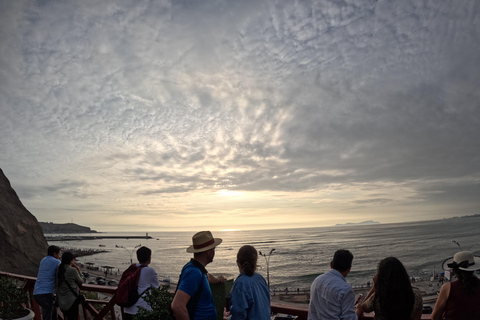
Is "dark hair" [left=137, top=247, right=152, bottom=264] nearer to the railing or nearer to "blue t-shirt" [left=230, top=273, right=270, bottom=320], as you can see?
the railing

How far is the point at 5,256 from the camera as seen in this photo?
19125 millimetres

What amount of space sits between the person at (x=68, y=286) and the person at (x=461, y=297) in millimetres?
5143

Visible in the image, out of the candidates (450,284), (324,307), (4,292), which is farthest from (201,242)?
(4,292)

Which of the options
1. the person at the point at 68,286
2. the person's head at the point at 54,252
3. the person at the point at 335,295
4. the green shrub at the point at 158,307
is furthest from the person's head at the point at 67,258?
the person at the point at 335,295

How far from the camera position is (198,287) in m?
2.67

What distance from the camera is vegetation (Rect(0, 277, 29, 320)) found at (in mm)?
5355

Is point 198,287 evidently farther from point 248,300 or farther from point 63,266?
point 63,266

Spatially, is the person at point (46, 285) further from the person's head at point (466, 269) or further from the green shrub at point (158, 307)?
the person's head at point (466, 269)

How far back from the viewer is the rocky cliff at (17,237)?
1925 centimetres

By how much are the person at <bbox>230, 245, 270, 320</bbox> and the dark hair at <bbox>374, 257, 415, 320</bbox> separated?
3.59 ft

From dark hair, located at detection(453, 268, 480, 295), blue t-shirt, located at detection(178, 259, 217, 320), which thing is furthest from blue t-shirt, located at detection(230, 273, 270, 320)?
dark hair, located at detection(453, 268, 480, 295)

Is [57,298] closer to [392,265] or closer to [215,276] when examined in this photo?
[215,276]

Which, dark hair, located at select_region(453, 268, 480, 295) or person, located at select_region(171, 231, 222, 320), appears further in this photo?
dark hair, located at select_region(453, 268, 480, 295)

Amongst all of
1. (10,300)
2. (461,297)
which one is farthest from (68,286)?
(461,297)
